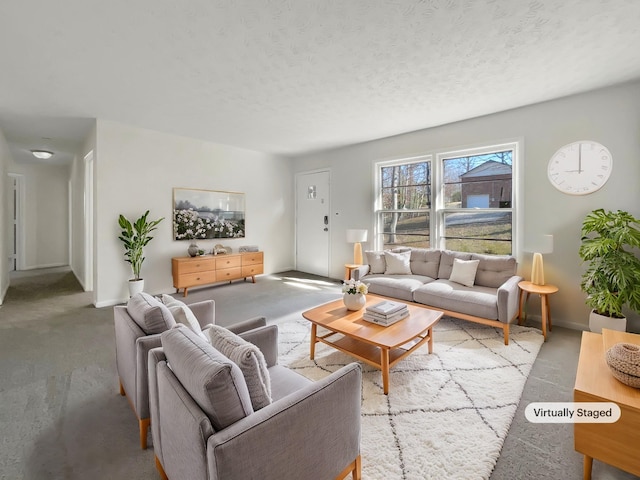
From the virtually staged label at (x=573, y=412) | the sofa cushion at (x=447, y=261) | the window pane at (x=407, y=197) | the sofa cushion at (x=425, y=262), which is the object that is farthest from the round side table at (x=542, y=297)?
the window pane at (x=407, y=197)

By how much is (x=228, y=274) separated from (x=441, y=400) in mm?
4172

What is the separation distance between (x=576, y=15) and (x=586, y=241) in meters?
2.12

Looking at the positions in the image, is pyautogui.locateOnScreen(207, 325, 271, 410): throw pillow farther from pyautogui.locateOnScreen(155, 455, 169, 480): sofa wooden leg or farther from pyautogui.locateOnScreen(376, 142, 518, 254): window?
pyautogui.locateOnScreen(376, 142, 518, 254): window

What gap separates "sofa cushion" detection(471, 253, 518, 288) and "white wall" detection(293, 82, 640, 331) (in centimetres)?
37

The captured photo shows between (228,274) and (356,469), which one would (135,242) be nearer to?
(228,274)

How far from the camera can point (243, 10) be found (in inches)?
77.0

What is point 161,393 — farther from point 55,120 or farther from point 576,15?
point 55,120

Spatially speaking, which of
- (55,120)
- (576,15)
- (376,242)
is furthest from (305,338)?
(55,120)

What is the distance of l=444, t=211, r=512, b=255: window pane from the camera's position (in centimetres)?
398

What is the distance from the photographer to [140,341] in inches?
62.2

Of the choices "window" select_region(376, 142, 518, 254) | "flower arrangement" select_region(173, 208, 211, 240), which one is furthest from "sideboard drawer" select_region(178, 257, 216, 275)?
"window" select_region(376, 142, 518, 254)

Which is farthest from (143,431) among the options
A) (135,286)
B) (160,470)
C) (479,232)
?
(479,232)

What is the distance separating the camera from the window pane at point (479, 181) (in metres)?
3.96

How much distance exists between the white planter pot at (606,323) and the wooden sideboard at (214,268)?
4.91 m
